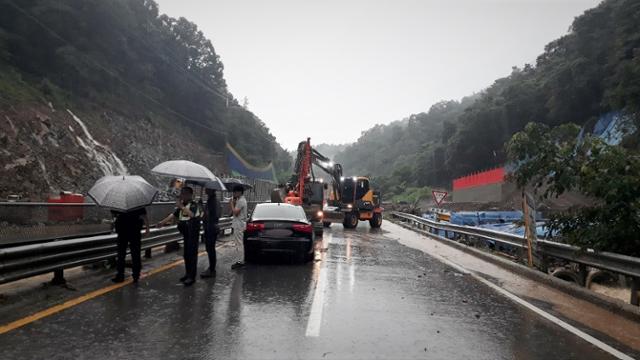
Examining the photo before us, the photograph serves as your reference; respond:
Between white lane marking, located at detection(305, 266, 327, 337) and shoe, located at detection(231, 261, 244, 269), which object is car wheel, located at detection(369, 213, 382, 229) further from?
white lane marking, located at detection(305, 266, 327, 337)

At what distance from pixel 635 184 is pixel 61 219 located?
38.0 feet

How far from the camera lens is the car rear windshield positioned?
1179 cm

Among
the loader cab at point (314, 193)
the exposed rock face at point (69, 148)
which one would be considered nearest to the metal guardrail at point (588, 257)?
the loader cab at point (314, 193)

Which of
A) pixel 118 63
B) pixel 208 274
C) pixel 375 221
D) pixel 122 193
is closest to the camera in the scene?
pixel 122 193

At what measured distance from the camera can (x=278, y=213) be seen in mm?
12000

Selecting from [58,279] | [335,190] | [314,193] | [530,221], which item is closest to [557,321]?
[530,221]

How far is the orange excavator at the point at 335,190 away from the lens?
2566 cm

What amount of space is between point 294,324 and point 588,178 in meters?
7.19

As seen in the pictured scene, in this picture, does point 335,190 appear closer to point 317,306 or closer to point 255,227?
point 255,227

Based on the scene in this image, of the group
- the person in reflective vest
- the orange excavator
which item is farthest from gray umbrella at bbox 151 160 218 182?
the orange excavator

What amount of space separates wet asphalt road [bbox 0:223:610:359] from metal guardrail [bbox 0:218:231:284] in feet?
3.10

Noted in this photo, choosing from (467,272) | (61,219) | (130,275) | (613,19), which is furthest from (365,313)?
(613,19)

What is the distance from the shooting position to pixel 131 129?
5988 centimetres

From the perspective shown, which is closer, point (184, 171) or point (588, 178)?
point (184, 171)
